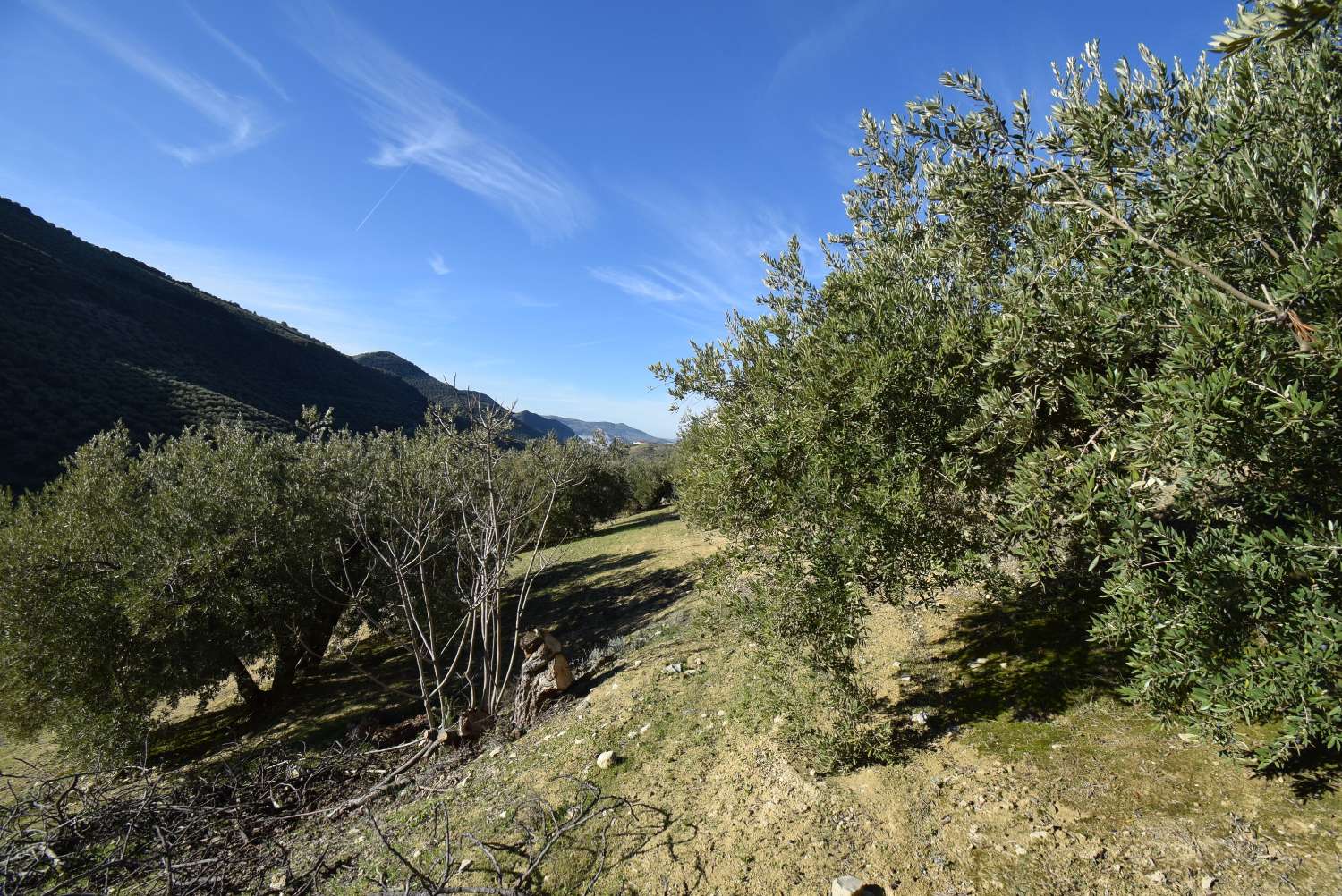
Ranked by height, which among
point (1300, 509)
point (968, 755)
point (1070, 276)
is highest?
point (1070, 276)

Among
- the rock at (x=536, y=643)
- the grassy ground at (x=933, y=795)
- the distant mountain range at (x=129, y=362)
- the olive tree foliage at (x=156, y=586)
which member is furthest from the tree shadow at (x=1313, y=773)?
the olive tree foliage at (x=156, y=586)

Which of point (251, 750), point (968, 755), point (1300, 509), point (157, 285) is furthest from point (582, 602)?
point (157, 285)

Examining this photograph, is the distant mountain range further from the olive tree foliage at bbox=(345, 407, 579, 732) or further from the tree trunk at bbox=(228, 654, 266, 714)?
the tree trunk at bbox=(228, 654, 266, 714)

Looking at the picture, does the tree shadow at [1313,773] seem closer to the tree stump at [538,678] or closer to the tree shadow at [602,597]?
the tree stump at [538,678]

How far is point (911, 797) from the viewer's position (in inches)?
200

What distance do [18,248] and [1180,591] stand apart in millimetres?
95107

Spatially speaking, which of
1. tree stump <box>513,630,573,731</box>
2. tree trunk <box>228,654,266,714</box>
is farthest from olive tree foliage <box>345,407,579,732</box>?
tree trunk <box>228,654,266,714</box>

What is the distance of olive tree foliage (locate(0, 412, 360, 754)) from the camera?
37.3 feet

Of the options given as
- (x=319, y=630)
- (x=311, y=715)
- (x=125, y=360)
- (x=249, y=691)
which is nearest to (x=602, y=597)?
(x=319, y=630)

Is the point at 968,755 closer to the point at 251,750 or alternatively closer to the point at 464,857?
the point at 464,857

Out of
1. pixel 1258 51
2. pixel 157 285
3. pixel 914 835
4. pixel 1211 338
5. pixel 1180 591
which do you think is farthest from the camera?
pixel 157 285

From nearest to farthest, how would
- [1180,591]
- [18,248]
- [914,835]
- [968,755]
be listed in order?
[1180,591]
[914,835]
[968,755]
[18,248]

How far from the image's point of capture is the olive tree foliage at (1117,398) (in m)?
3.26

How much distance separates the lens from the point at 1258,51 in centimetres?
399
